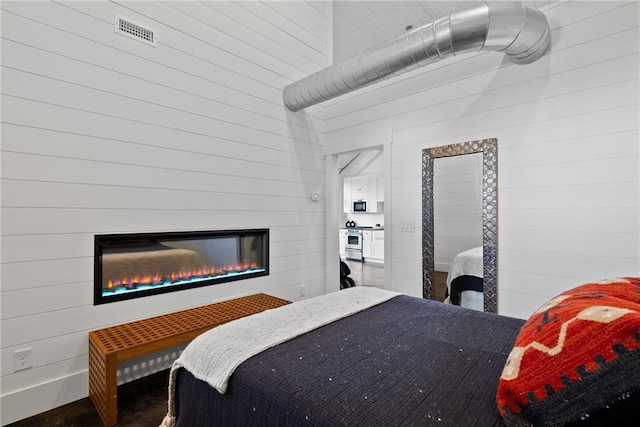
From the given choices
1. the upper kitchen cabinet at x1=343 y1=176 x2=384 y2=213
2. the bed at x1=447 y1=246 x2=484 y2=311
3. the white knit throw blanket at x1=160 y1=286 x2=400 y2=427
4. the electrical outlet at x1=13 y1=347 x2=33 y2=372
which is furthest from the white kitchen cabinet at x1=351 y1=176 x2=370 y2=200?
the electrical outlet at x1=13 y1=347 x2=33 y2=372

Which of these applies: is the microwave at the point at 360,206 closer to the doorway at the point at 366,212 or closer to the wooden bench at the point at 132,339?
the doorway at the point at 366,212

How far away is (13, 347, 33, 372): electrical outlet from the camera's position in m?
2.02

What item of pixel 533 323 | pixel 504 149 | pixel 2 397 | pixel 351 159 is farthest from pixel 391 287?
pixel 351 159

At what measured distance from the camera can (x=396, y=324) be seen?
5.39 ft

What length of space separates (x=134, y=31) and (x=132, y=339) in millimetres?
2355

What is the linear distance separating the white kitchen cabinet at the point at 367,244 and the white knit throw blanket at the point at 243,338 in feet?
19.0

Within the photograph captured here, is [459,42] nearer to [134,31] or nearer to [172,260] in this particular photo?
[134,31]

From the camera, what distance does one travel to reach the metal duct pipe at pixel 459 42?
2.24m

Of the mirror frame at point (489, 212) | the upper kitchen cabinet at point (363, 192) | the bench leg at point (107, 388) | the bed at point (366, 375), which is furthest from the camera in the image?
the upper kitchen cabinet at point (363, 192)

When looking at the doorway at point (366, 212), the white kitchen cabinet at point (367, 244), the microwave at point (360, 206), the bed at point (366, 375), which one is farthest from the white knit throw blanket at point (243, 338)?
the microwave at point (360, 206)

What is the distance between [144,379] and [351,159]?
6524 millimetres

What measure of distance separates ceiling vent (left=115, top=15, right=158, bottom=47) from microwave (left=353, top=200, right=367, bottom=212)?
6.00 meters

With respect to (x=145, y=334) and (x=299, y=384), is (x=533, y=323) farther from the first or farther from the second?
(x=145, y=334)

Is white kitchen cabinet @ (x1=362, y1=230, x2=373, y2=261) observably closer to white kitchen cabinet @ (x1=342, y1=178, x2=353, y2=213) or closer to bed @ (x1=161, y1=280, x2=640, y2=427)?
white kitchen cabinet @ (x1=342, y1=178, x2=353, y2=213)
